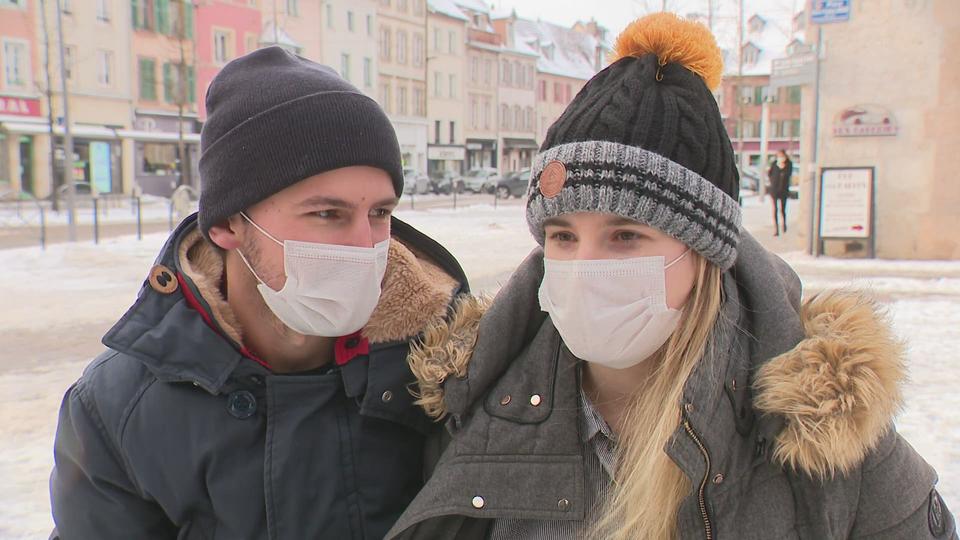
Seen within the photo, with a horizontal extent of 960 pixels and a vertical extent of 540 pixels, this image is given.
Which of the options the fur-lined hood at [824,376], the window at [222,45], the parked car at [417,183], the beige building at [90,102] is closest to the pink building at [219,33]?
the window at [222,45]

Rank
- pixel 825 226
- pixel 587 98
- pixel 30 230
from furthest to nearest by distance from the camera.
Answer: pixel 30 230 → pixel 825 226 → pixel 587 98

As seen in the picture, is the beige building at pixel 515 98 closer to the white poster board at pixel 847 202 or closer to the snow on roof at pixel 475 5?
the snow on roof at pixel 475 5

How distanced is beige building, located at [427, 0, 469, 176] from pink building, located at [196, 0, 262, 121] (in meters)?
14.6

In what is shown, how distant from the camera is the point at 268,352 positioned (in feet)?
7.02

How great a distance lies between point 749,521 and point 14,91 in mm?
32086

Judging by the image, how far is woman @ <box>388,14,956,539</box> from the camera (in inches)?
64.1

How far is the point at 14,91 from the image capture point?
28297 millimetres

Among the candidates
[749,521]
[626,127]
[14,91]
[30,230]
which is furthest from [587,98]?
[14,91]

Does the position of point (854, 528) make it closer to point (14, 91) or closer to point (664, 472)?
point (664, 472)

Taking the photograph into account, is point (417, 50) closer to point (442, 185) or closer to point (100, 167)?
point (442, 185)

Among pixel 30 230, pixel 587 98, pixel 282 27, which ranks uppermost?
pixel 282 27

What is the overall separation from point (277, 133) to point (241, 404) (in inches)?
26.1

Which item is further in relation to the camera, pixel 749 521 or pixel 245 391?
pixel 245 391

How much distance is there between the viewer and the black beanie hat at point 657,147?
179 centimetres
